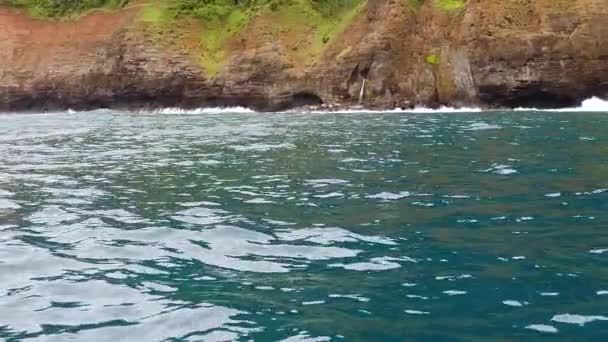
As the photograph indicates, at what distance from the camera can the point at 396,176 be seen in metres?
12.7

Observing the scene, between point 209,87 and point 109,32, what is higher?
point 109,32

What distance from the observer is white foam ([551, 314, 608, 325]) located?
5340mm

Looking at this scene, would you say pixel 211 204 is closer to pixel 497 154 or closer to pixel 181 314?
pixel 181 314

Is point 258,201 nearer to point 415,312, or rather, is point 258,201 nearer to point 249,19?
point 415,312

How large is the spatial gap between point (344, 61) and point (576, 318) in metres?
37.1

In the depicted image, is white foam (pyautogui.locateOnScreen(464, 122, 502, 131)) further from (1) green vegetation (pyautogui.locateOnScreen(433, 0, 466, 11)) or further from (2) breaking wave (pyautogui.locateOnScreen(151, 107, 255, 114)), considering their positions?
(2) breaking wave (pyautogui.locateOnScreen(151, 107, 255, 114))

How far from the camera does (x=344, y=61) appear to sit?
41594 mm

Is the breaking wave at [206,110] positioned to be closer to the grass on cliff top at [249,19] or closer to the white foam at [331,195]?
the grass on cliff top at [249,19]

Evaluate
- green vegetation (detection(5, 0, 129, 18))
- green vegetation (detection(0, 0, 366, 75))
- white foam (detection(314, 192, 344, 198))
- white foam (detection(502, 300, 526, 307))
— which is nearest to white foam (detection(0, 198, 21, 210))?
white foam (detection(314, 192, 344, 198))

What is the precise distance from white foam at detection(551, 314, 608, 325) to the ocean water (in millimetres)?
25

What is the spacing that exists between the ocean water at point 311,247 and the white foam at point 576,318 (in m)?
0.02

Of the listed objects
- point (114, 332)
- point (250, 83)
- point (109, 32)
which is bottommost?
point (114, 332)

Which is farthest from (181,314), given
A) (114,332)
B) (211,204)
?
(211,204)

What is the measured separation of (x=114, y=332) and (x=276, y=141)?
15.7 meters
